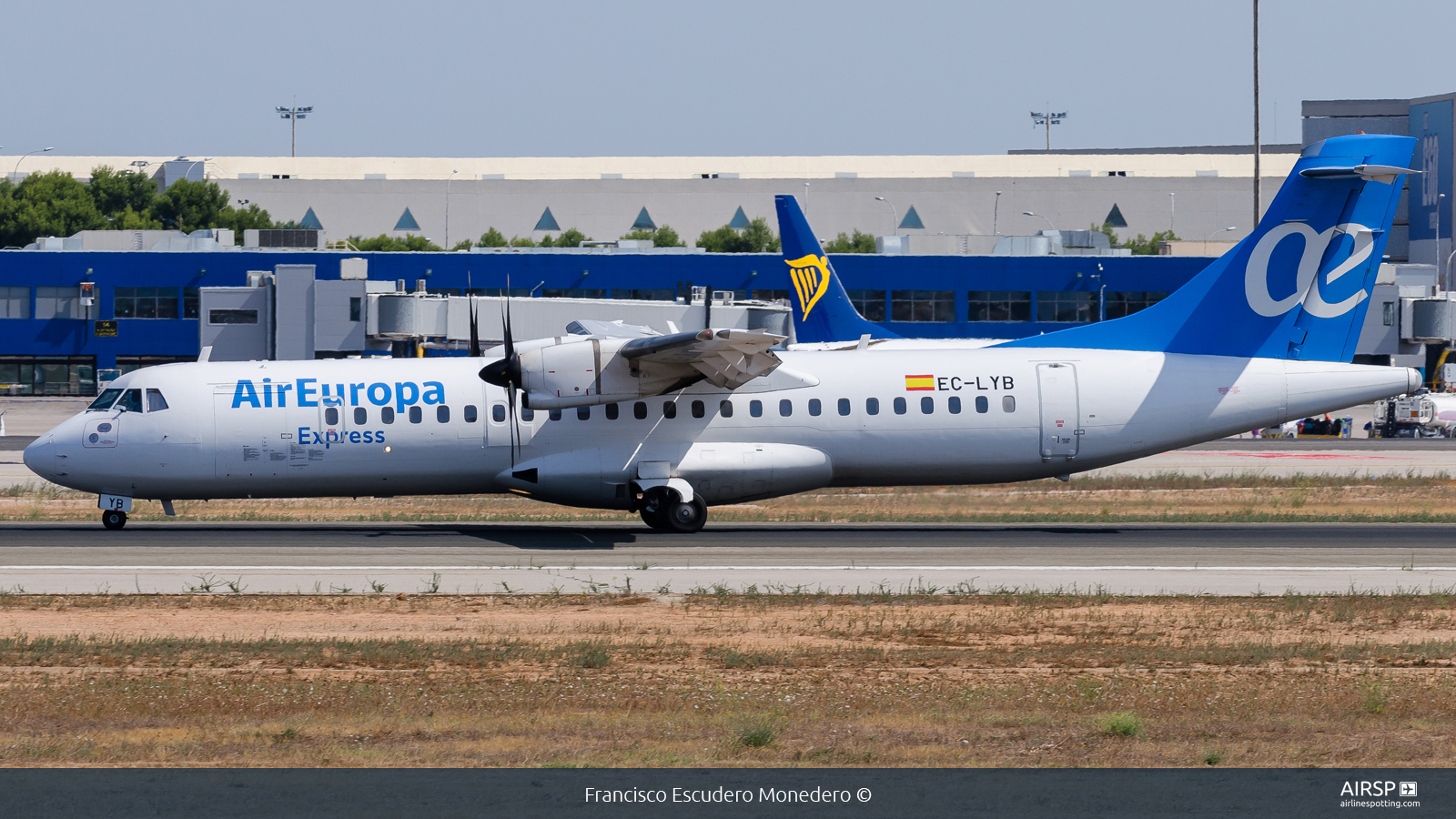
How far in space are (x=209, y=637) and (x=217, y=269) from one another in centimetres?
7881

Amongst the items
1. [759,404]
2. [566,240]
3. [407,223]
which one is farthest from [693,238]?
[759,404]

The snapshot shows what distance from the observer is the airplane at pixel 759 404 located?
90.2ft

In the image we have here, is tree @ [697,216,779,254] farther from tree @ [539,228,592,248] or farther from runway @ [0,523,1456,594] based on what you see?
runway @ [0,523,1456,594]

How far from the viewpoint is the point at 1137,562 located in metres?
24.2

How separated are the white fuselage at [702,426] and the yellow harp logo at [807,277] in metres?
16.1

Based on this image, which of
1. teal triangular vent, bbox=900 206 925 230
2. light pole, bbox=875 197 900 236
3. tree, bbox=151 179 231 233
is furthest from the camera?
teal triangular vent, bbox=900 206 925 230

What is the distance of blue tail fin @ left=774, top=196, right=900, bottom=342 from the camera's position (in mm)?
44719

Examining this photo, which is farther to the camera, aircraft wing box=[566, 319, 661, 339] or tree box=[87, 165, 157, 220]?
tree box=[87, 165, 157, 220]

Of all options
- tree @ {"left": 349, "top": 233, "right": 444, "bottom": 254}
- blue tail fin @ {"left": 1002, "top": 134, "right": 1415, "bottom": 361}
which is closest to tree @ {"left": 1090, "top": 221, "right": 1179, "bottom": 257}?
tree @ {"left": 349, "top": 233, "right": 444, "bottom": 254}

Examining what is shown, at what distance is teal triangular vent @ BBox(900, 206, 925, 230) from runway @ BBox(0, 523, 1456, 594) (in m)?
98.9

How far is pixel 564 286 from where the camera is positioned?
94875 millimetres

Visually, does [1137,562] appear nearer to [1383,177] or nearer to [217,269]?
[1383,177]

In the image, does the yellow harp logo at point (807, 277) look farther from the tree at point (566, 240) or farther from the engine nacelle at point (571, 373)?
the tree at point (566, 240)
